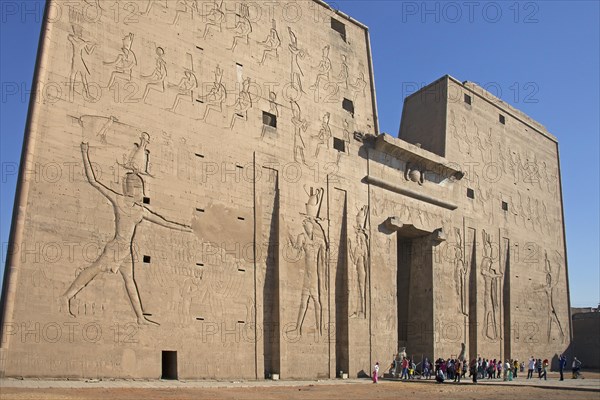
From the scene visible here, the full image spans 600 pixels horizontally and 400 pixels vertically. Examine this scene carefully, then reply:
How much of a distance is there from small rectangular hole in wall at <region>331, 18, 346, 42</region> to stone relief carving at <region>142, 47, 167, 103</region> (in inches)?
308

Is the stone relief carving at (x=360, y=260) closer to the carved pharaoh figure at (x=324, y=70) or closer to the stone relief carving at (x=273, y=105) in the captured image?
the carved pharaoh figure at (x=324, y=70)

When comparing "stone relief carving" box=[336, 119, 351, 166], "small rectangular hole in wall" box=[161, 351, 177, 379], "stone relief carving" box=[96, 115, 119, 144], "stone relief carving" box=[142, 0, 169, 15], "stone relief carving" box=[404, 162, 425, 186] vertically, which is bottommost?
"small rectangular hole in wall" box=[161, 351, 177, 379]

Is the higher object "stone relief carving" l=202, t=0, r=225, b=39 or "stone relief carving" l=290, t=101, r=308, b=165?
"stone relief carving" l=202, t=0, r=225, b=39

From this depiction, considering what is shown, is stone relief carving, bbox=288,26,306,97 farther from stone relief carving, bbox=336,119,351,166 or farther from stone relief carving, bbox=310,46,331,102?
stone relief carving, bbox=336,119,351,166

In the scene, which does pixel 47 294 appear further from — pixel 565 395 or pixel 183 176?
pixel 565 395

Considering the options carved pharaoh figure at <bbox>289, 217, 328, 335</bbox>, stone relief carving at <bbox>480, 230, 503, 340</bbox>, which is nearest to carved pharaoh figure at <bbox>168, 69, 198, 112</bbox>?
carved pharaoh figure at <bbox>289, 217, 328, 335</bbox>

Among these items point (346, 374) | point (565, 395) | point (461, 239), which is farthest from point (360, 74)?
point (565, 395)

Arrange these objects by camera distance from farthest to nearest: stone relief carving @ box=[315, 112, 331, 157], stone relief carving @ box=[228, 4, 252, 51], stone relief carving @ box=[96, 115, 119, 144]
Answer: stone relief carving @ box=[315, 112, 331, 157], stone relief carving @ box=[228, 4, 252, 51], stone relief carving @ box=[96, 115, 119, 144]

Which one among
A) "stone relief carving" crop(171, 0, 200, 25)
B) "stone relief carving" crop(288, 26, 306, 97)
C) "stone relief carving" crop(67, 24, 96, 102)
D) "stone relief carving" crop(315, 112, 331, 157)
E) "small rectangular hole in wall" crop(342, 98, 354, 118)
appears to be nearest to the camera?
"stone relief carving" crop(67, 24, 96, 102)

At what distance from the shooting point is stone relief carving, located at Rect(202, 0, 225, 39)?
17.7m

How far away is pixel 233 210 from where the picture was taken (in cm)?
1709

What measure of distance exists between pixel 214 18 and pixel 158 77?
2.97m

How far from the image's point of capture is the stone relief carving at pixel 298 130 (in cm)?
1933

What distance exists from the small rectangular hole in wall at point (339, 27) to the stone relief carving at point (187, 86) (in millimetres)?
6965
